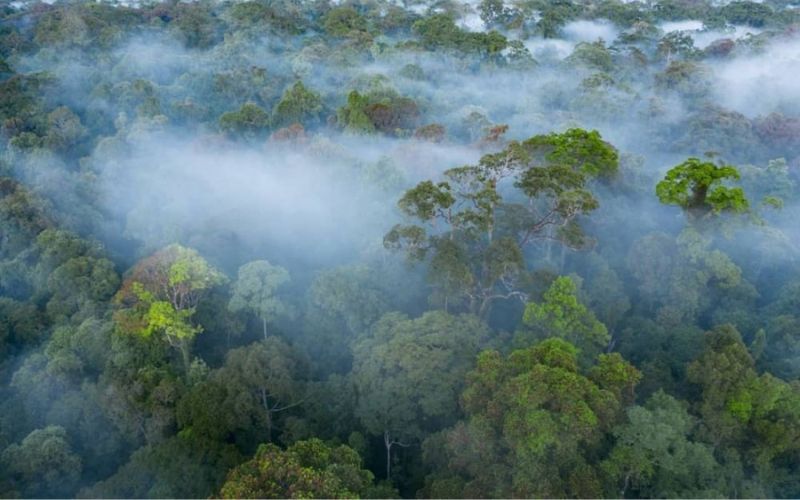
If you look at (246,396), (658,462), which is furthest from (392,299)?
(658,462)

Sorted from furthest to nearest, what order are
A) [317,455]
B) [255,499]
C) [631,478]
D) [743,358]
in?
[743,358] < [631,478] < [317,455] < [255,499]

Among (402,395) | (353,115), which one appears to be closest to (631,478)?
(402,395)

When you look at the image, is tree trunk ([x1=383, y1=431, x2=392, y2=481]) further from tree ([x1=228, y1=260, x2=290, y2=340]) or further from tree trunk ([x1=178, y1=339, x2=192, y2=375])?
tree trunk ([x1=178, y1=339, x2=192, y2=375])

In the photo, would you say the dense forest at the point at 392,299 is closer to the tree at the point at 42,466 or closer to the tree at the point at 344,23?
the tree at the point at 42,466

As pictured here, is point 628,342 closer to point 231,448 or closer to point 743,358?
point 743,358

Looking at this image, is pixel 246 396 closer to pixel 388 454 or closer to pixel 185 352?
pixel 185 352

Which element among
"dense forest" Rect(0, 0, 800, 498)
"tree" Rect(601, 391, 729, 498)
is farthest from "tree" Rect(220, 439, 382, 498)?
"tree" Rect(601, 391, 729, 498)

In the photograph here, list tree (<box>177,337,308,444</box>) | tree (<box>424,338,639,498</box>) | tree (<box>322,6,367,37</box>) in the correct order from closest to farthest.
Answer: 1. tree (<box>424,338,639,498</box>)
2. tree (<box>177,337,308,444</box>)
3. tree (<box>322,6,367,37</box>)
